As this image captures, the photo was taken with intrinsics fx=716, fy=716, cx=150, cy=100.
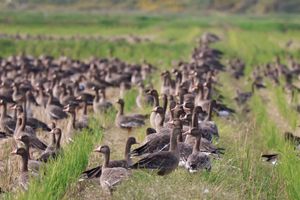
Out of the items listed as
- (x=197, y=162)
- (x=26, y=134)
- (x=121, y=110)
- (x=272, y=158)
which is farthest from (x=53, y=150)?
(x=121, y=110)

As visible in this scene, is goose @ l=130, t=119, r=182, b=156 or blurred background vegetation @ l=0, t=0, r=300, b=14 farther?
blurred background vegetation @ l=0, t=0, r=300, b=14

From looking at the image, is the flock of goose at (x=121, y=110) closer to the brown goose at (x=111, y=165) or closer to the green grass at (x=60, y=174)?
the brown goose at (x=111, y=165)

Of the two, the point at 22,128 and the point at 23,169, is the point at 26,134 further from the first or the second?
the point at 23,169

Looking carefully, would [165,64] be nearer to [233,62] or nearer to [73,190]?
[233,62]

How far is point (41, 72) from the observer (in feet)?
93.8

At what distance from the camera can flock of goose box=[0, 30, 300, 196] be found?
10.8 m

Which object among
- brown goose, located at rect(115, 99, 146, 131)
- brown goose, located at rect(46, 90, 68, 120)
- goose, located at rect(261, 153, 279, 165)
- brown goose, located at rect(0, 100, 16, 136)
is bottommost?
brown goose, located at rect(46, 90, 68, 120)

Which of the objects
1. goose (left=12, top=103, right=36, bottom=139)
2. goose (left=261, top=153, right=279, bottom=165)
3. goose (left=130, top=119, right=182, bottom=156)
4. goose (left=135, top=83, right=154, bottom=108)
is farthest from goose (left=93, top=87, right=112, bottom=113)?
goose (left=261, top=153, right=279, bottom=165)

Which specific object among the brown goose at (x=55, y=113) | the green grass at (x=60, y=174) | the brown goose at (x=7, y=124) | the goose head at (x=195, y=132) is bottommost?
the brown goose at (x=55, y=113)

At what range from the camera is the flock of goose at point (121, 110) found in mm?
10828

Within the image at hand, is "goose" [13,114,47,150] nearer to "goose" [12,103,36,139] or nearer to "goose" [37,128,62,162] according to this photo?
"goose" [12,103,36,139]

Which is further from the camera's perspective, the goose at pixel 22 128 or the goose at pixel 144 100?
the goose at pixel 144 100

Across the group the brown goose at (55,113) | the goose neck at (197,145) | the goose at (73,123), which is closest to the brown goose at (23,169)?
the goose neck at (197,145)

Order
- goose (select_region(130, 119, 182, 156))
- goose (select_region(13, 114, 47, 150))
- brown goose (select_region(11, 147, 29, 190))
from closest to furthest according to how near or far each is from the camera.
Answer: brown goose (select_region(11, 147, 29, 190)), goose (select_region(130, 119, 182, 156)), goose (select_region(13, 114, 47, 150))
